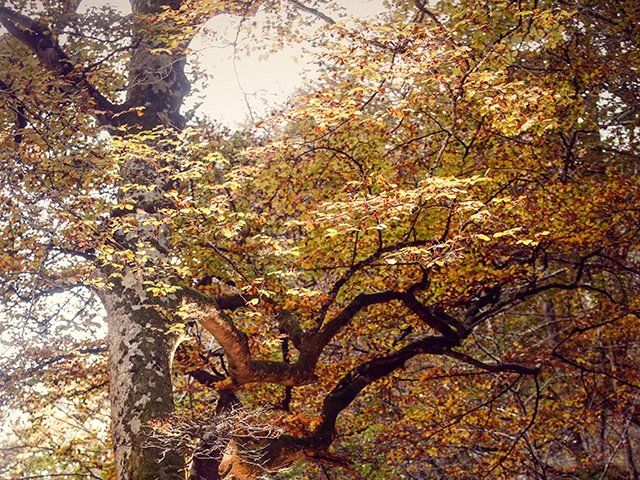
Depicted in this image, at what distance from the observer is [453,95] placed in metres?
7.32

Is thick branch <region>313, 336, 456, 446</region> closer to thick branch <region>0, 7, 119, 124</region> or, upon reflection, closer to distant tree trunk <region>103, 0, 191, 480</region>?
distant tree trunk <region>103, 0, 191, 480</region>

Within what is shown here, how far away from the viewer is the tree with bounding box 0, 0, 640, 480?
6211mm

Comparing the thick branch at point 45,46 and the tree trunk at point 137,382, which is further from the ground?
the thick branch at point 45,46

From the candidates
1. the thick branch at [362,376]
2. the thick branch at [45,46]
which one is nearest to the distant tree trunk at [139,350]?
the thick branch at [45,46]

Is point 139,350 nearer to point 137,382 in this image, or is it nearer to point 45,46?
point 137,382

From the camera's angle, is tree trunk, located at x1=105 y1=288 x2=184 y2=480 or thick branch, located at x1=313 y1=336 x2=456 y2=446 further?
thick branch, located at x1=313 y1=336 x2=456 y2=446

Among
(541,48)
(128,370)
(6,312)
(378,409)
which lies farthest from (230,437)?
(541,48)

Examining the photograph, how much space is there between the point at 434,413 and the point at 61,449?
7.25 meters

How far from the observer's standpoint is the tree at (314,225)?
6.21 metres

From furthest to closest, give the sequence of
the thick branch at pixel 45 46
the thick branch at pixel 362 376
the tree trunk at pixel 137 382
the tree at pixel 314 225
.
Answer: the thick branch at pixel 45 46 → the thick branch at pixel 362 376 → the tree at pixel 314 225 → the tree trunk at pixel 137 382

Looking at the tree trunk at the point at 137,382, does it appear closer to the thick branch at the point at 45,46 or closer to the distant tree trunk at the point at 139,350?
the distant tree trunk at the point at 139,350

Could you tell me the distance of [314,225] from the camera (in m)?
8.05

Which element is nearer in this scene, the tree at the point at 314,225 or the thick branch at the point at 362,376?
the tree at the point at 314,225

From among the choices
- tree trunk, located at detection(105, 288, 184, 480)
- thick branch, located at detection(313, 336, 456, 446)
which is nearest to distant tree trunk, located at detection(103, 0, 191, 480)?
tree trunk, located at detection(105, 288, 184, 480)
